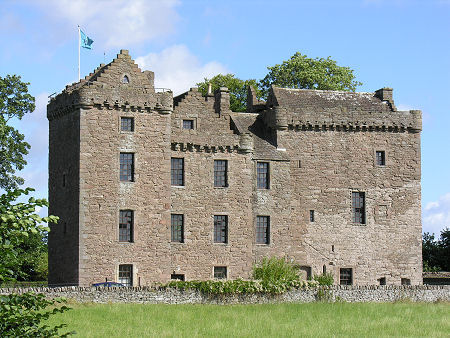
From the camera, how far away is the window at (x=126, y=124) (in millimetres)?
42781

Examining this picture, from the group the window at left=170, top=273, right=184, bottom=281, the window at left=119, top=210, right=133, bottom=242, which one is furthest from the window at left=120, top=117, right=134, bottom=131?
the window at left=170, top=273, right=184, bottom=281

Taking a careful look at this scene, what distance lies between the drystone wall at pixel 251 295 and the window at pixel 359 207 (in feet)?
22.3

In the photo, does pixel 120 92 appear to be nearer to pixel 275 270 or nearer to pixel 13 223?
pixel 275 270

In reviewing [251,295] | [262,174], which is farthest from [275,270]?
[262,174]

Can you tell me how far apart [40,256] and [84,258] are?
26.0 meters

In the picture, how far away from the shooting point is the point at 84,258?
40750 mm

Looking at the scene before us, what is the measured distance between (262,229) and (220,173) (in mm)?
4225

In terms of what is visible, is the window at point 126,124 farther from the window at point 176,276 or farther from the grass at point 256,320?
the grass at point 256,320

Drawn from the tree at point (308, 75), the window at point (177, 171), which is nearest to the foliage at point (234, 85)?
the tree at point (308, 75)

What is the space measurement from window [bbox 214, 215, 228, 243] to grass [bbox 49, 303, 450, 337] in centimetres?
861

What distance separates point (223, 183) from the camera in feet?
151

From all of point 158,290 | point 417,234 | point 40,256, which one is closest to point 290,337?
point 158,290

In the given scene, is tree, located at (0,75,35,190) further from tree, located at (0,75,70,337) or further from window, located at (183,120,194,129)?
tree, located at (0,75,70,337)

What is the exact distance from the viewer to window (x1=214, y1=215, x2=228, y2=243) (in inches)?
1790
